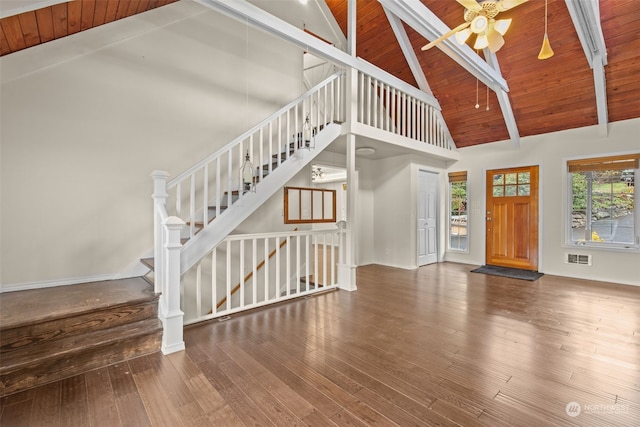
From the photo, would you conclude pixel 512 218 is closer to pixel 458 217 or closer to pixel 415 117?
pixel 458 217

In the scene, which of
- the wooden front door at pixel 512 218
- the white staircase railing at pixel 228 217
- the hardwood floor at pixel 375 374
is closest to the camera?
the hardwood floor at pixel 375 374

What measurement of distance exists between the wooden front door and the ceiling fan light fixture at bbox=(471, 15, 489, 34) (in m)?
3.76

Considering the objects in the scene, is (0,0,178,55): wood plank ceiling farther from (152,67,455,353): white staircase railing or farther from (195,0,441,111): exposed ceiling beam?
(152,67,455,353): white staircase railing

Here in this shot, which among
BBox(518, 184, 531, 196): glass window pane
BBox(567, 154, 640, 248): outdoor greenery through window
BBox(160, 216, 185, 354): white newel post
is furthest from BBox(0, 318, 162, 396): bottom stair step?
BBox(567, 154, 640, 248): outdoor greenery through window

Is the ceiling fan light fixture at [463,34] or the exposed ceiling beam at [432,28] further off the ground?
the exposed ceiling beam at [432,28]

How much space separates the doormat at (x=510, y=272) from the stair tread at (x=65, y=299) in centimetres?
547

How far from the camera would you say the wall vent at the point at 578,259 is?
5.03 metres

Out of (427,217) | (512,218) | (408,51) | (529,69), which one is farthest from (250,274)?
(529,69)

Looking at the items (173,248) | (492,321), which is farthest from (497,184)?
(173,248)

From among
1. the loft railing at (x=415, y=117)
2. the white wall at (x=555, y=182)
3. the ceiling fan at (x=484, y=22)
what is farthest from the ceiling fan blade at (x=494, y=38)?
the white wall at (x=555, y=182)

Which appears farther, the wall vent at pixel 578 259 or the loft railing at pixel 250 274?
the wall vent at pixel 578 259

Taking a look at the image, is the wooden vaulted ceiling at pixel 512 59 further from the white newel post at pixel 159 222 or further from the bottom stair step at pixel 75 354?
the bottom stair step at pixel 75 354

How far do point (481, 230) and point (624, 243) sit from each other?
6.96 feet

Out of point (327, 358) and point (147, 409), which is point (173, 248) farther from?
point (327, 358)
